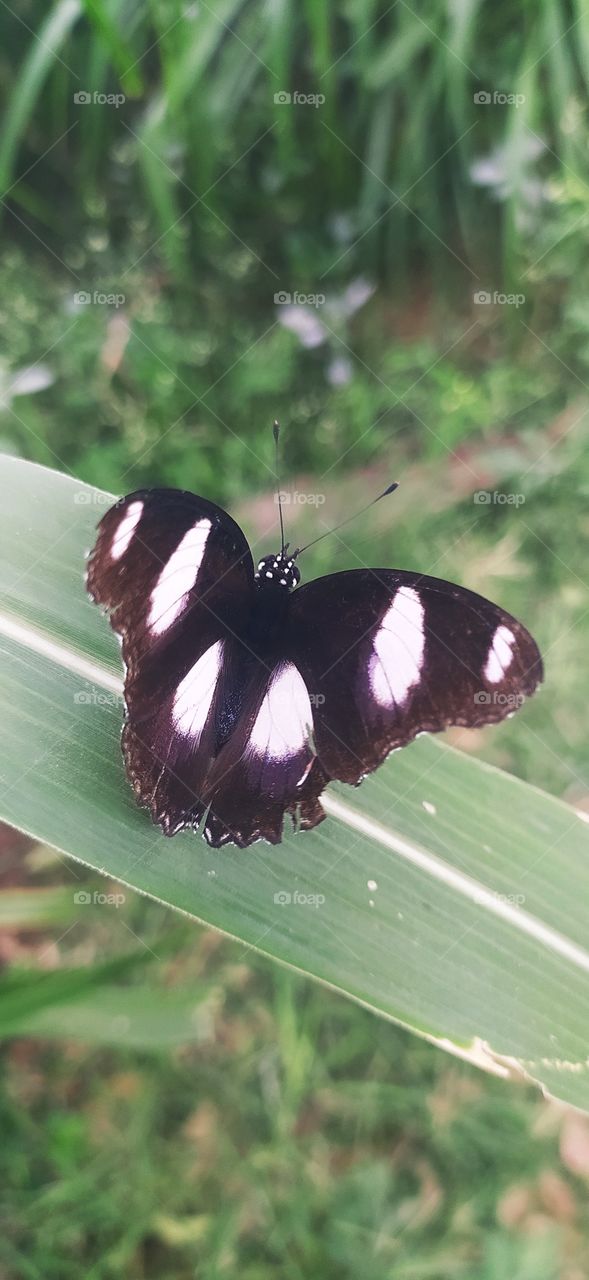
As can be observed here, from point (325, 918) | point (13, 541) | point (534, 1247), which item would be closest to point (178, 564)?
point (13, 541)

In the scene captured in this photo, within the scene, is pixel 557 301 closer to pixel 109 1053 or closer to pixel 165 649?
pixel 165 649

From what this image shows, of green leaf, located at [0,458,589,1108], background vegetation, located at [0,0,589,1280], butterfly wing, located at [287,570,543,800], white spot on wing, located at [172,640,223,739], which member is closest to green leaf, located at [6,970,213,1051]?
background vegetation, located at [0,0,589,1280]

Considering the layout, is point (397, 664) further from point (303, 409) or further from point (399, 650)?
point (303, 409)

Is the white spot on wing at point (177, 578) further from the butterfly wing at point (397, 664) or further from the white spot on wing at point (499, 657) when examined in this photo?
the white spot on wing at point (499, 657)

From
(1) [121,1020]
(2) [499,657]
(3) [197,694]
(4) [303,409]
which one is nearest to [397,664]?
(2) [499,657]

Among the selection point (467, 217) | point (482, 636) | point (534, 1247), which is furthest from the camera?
point (467, 217)

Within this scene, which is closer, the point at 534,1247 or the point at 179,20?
the point at 534,1247

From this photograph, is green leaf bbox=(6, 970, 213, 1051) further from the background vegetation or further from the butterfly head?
the butterfly head
